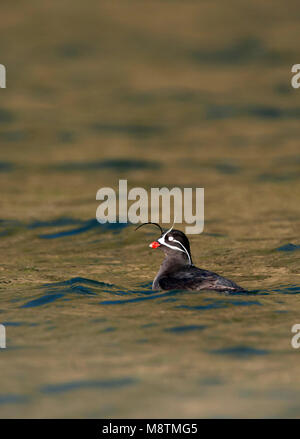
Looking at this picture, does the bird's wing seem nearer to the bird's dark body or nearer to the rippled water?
the bird's dark body

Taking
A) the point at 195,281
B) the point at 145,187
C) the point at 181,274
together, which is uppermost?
the point at 145,187

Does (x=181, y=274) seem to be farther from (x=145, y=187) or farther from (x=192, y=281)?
(x=145, y=187)

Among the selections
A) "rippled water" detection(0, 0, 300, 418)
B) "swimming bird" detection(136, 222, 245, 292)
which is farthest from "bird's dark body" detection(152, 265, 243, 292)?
"rippled water" detection(0, 0, 300, 418)

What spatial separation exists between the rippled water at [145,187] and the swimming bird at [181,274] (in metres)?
0.30

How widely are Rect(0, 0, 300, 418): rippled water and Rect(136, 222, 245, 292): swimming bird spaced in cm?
30

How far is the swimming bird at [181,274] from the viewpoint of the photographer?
13.9m

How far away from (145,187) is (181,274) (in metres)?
10.5

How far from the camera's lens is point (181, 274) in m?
14.7

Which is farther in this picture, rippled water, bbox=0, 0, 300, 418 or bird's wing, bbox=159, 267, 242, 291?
bird's wing, bbox=159, 267, 242, 291

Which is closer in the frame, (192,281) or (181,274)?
(192,281)

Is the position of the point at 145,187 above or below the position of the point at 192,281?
above

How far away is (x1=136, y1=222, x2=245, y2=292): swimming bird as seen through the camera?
13.9 metres

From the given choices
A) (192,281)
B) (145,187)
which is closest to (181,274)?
(192,281)

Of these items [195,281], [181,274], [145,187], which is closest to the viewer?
[195,281]
